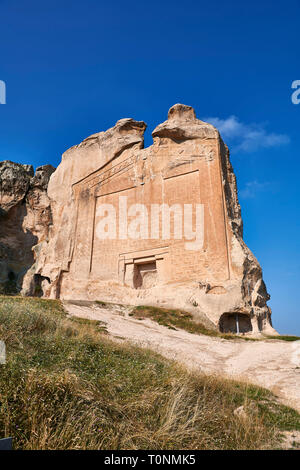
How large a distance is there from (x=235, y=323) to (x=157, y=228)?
7.50 m

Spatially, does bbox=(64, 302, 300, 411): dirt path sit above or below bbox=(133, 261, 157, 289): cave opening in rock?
below

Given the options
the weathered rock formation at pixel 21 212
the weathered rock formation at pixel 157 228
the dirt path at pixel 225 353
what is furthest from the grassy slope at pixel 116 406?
the weathered rock formation at pixel 21 212

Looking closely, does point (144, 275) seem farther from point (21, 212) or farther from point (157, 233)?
point (21, 212)

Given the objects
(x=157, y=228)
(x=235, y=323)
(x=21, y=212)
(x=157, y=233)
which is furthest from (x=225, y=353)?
(x=21, y=212)

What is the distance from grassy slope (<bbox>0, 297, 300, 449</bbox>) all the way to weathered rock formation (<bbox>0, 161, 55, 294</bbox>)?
3142cm

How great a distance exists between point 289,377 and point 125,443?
19.4 ft

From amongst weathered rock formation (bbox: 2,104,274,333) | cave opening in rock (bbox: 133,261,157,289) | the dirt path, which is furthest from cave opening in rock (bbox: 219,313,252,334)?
cave opening in rock (bbox: 133,261,157,289)

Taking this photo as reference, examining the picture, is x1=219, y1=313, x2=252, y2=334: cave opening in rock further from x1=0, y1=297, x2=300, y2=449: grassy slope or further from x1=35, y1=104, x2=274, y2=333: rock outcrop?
x1=0, y1=297, x2=300, y2=449: grassy slope

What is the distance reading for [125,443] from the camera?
396 centimetres

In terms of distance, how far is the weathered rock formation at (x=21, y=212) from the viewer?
36125 mm

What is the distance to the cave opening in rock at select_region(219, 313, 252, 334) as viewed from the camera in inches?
706
